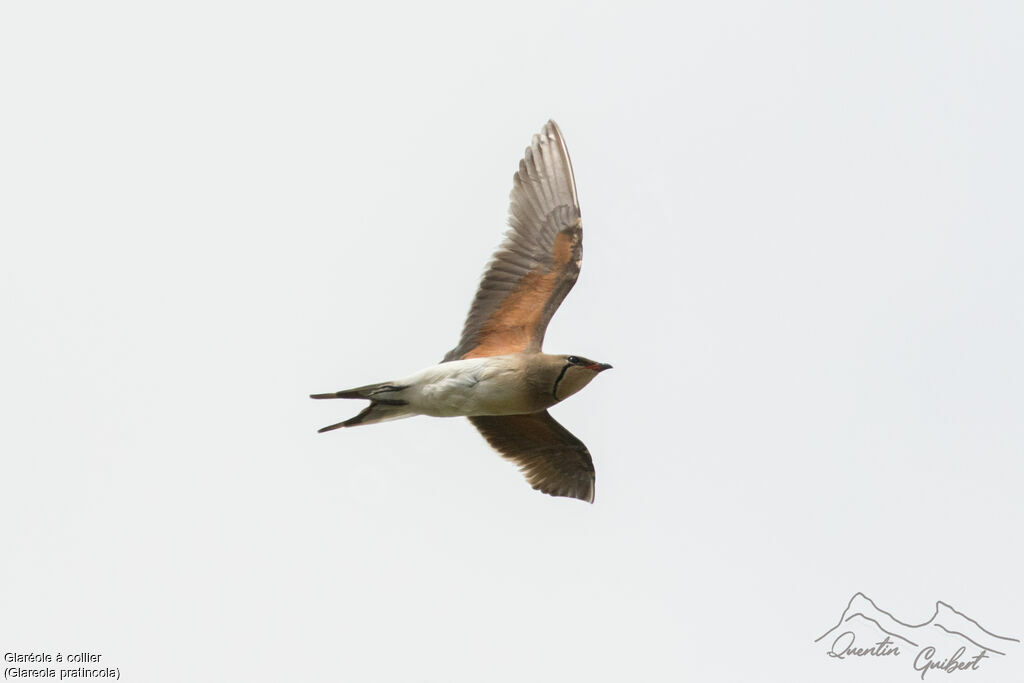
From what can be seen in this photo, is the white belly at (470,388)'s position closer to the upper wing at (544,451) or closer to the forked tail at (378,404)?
the forked tail at (378,404)

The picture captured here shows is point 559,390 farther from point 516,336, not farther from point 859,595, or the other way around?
point 859,595

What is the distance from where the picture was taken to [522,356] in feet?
38.5

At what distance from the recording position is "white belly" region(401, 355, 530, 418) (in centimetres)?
1152

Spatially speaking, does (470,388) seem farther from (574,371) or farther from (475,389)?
(574,371)

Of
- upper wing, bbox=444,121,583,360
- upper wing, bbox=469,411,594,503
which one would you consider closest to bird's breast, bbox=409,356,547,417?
upper wing, bbox=444,121,583,360

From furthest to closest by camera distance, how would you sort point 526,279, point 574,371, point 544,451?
point 544,451 → point 526,279 → point 574,371

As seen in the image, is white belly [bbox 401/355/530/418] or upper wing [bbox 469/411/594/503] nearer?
white belly [bbox 401/355/530/418]

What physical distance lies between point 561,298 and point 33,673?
636cm

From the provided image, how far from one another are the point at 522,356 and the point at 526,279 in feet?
2.51

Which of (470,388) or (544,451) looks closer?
(470,388)

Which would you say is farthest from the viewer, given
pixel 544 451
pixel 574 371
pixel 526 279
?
pixel 544 451

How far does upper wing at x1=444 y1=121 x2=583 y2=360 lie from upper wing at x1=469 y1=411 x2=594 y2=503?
0.94 m

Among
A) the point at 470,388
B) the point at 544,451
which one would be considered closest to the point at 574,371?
the point at 470,388

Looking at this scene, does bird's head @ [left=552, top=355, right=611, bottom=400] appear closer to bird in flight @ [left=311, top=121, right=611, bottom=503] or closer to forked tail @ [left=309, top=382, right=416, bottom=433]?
bird in flight @ [left=311, top=121, right=611, bottom=503]
